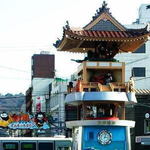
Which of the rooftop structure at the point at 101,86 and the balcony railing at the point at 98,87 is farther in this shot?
the balcony railing at the point at 98,87

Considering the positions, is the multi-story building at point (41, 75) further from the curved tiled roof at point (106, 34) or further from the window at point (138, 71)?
the curved tiled roof at point (106, 34)

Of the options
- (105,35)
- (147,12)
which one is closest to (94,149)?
(105,35)

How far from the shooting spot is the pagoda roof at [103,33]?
125 feet

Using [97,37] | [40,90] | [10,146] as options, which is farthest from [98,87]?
[40,90]

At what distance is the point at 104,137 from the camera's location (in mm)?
36750

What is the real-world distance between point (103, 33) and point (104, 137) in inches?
289

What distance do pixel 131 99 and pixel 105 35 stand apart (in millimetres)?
4867

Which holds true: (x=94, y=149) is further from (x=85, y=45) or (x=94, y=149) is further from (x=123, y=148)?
(x=85, y=45)

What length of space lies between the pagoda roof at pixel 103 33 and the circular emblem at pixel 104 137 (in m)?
6.46

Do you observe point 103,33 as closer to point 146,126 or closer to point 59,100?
point 146,126

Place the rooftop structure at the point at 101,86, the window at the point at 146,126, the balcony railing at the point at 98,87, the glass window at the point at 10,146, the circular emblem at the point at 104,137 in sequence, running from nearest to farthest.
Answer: the circular emblem at the point at 104,137
the rooftop structure at the point at 101,86
the balcony railing at the point at 98,87
the glass window at the point at 10,146
the window at the point at 146,126

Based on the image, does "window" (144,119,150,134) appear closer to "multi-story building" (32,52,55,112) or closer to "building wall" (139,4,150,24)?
"building wall" (139,4,150,24)

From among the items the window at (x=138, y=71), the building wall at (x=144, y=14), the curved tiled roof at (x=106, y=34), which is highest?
the building wall at (x=144, y=14)

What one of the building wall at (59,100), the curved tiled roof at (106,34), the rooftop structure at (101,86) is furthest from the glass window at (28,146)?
the building wall at (59,100)
